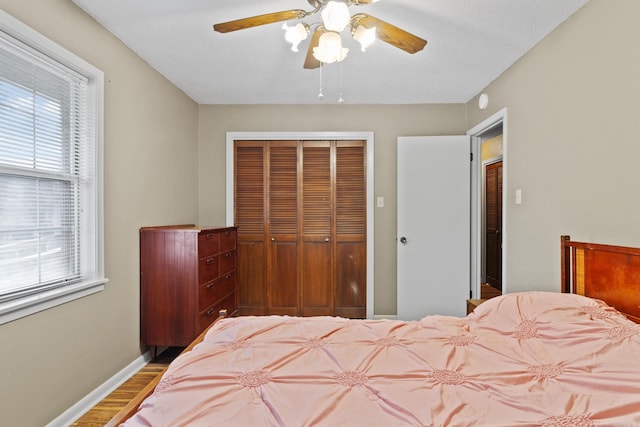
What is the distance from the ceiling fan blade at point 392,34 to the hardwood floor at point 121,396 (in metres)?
2.59

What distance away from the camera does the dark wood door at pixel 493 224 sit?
15.9ft

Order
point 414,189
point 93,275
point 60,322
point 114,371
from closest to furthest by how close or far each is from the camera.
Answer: point 60,322 < point 93,275 < point 114,371 < point 414,189

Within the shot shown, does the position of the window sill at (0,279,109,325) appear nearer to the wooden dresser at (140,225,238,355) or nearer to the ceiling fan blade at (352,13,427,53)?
the wooden dresser at (140,225,238,355)

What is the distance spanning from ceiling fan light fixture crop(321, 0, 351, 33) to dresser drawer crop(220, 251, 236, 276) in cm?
210

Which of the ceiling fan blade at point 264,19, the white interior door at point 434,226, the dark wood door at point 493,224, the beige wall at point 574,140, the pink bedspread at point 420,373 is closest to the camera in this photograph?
the pink bedspread at point 420,373

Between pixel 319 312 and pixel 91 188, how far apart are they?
247 centimetres

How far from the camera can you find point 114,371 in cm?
231

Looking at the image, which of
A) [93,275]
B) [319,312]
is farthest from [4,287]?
[319,312]

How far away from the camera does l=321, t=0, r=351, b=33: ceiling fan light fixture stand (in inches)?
56.1

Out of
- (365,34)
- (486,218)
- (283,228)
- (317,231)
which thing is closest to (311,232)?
(317,231)

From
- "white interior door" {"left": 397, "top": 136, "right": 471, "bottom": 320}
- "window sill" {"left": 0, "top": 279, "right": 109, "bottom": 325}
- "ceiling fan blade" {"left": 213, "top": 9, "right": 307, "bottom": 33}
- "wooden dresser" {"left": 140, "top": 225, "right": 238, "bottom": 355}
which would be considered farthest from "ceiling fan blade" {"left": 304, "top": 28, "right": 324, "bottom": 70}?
"window sill" {"left": 0, "top": 279, "right": 109, "bottom": 325}

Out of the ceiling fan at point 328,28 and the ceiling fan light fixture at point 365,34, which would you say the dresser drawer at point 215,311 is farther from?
the ceiling fan light fixture at point 365,34

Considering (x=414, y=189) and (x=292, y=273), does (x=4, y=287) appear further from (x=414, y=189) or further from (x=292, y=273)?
(x=414, y=189)

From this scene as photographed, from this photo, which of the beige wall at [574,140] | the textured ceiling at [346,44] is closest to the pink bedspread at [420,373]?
the beige wall at [574,140]
